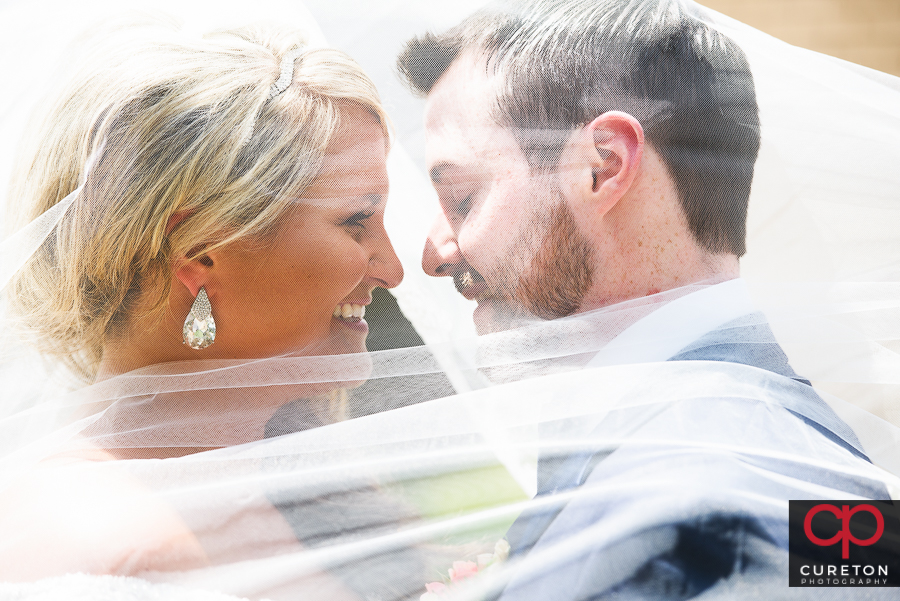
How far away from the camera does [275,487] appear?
0.91 meters

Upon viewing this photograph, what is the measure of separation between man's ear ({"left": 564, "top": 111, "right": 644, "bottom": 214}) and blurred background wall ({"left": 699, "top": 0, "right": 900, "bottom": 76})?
239 cm

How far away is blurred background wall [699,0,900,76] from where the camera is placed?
271cm

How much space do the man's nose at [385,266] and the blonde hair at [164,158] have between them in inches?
6.6

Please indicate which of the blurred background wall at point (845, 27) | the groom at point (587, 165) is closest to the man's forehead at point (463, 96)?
the groom at point (587, 165)

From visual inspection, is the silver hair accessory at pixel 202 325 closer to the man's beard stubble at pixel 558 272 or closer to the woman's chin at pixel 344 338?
the woman's chin at pixel 344 338

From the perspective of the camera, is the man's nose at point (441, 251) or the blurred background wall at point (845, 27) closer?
the man's nose at point (441, 251)

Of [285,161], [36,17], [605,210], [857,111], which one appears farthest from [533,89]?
[36,17]

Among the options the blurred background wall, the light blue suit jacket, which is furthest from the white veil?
the blurred background wall

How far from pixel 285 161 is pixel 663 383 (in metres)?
0.72

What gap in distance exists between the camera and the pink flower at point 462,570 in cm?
87

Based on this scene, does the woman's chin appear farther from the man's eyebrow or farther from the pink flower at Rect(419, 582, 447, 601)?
the pink flower at Rect(419, 582, 447, 601)

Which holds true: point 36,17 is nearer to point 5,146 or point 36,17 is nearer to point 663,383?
point 5,146

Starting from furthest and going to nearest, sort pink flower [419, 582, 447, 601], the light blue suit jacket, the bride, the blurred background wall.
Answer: the blurred background wall < the bride < pink flower [419, 582, 447, 601] < the light blue suit jacket

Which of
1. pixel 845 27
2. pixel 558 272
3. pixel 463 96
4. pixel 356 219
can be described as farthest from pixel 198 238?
pixel 845 27
